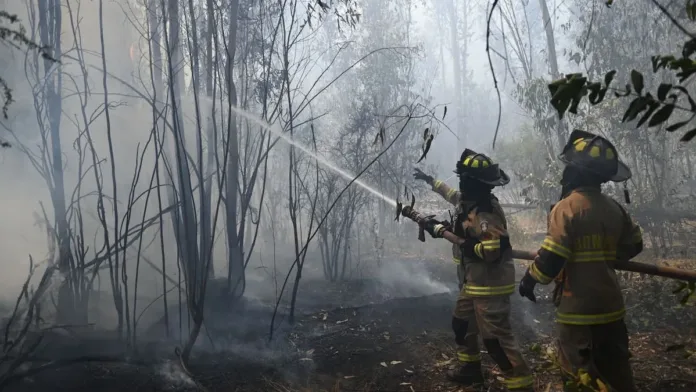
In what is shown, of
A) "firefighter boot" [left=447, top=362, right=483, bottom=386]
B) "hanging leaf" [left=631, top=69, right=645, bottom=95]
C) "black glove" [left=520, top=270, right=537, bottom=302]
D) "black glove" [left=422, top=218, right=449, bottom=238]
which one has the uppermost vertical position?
"hanging leaf" [left=631, top=69, right=645, bottom=95]

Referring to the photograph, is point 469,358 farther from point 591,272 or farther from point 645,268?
point 645,268

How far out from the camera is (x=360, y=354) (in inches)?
174

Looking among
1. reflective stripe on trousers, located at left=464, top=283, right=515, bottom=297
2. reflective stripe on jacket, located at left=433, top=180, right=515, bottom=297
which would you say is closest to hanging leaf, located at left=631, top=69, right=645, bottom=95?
reflective stripe on jacket, located at left=433, top=180, right=515, bottom=297

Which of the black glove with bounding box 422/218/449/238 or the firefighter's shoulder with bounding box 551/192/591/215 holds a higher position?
the firefighter's shoulder with bounding box 551/192/591/215

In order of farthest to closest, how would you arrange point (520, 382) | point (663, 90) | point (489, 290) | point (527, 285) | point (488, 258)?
point (489, 290), point (488, 258), point (520, 382), point (527, 285), point (663, 90)

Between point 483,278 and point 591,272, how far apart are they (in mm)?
846

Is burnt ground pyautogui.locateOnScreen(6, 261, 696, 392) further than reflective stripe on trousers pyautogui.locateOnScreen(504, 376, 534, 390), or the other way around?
burnt ground pyautogui.locateOnScreen(6, 261, 696, 392)

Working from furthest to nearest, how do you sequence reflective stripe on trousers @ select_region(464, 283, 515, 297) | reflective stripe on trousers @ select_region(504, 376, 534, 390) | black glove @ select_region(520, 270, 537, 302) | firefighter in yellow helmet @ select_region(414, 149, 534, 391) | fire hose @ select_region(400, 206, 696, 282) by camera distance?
reflective stripe on trousers @ select_region(464, 283, 515, 297) → firefighter in yellow helmet @ select_region(414, 149, 534, 391) → reflective stripe on trousers @ select_region(504, 376, 534, 390) → black glove @ select_region(520, 270, 537, 302) → fire hose @ select_region(400, 206, 696, 282)

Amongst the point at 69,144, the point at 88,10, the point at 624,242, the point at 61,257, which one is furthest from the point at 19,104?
the point at 624,242

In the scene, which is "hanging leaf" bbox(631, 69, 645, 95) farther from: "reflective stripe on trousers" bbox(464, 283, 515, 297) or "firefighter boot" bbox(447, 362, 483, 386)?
"firefighter boot" bbox(447, 362, 483, 386)

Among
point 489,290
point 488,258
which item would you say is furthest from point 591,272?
point 489,290

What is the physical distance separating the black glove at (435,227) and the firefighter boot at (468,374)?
108cm

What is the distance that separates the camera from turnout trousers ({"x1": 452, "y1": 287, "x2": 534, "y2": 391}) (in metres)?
3.31

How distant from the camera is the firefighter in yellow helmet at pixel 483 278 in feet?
11.2
